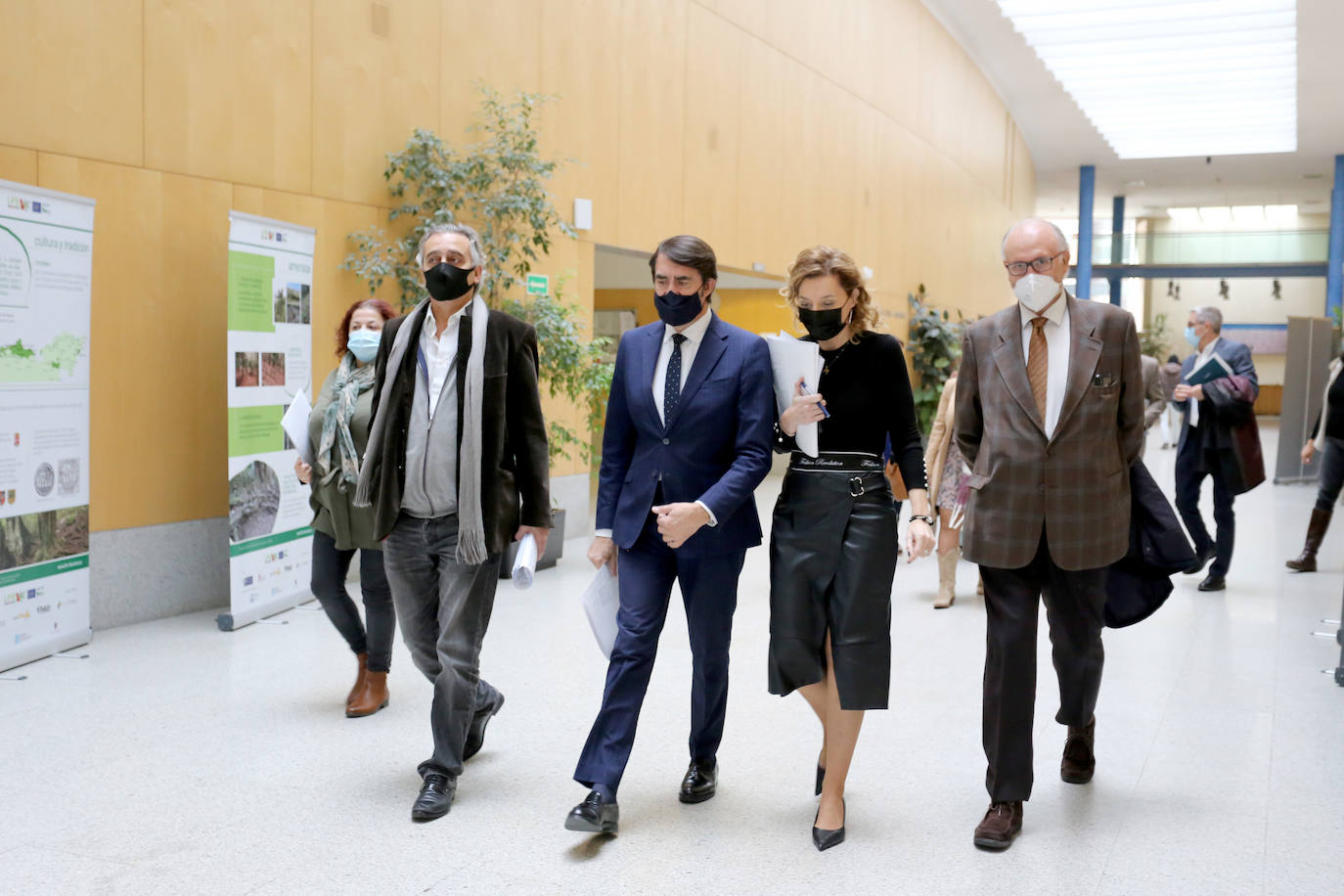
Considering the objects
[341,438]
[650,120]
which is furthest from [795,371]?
[650,120]

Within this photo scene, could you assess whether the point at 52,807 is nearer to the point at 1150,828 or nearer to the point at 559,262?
the point at 1150,828

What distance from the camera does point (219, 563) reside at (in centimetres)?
638

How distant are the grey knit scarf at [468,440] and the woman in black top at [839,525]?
847 mm

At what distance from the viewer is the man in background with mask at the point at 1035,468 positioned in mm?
3275

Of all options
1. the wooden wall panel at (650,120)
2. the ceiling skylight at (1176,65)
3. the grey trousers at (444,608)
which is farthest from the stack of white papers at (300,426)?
the ceiling skylight at (1176,65)

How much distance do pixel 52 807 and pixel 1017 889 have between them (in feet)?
8.72

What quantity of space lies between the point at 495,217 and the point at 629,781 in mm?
4747

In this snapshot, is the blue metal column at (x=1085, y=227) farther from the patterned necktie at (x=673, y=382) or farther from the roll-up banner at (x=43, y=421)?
the patterned necktie at (x=673, y=382)

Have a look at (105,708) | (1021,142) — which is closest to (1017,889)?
(105,708)

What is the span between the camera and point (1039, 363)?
11.0 ft

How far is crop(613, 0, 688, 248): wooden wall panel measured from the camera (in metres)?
9.94

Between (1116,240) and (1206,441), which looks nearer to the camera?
(1206,441)

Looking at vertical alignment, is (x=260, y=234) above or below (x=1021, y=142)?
below

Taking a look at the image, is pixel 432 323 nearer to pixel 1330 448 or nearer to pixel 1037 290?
pixel 1037 290
